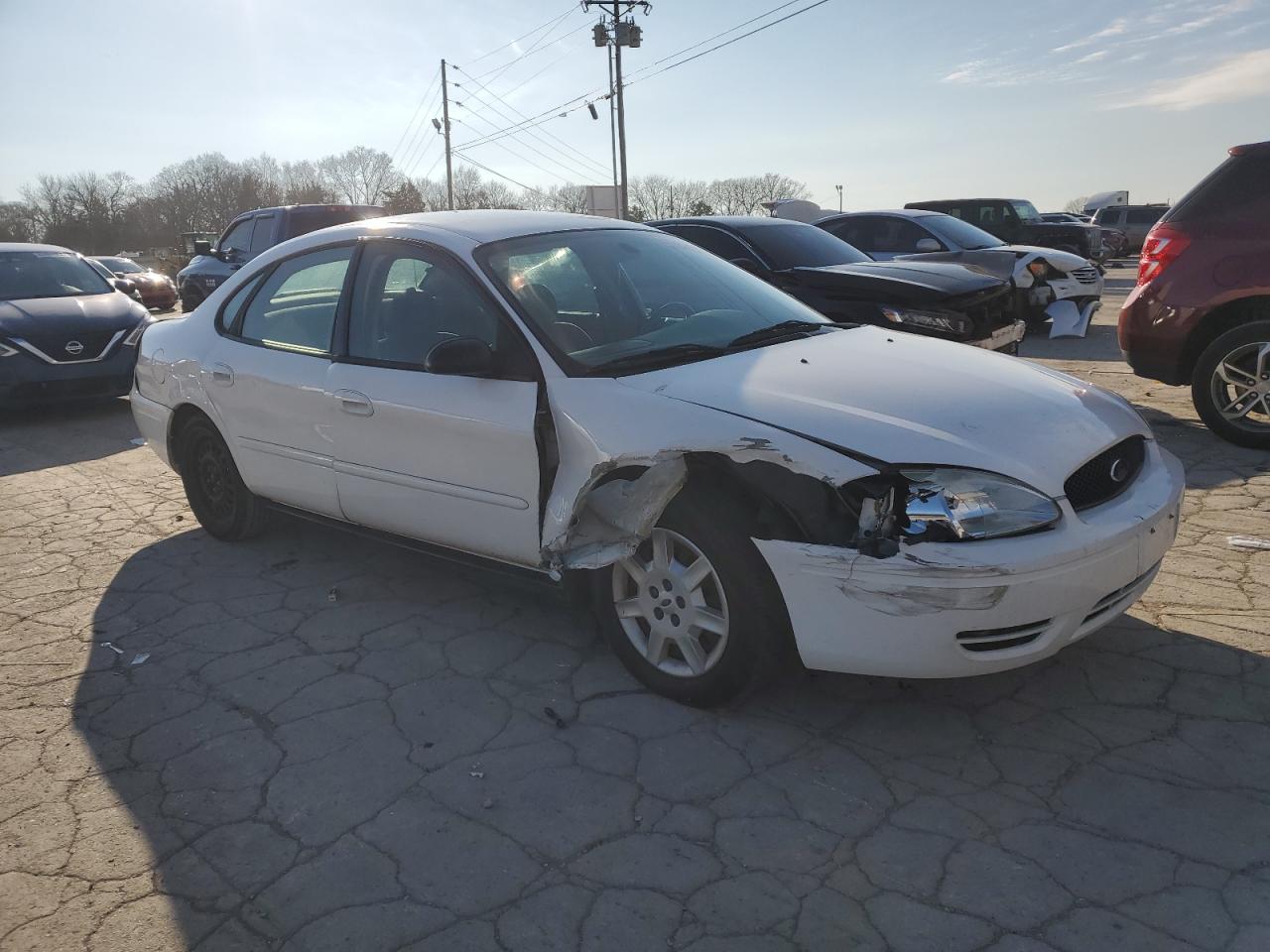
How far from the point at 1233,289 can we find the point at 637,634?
475 cm

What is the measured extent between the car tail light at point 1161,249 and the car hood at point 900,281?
3.26 ft

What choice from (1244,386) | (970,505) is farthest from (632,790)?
(1244,386)

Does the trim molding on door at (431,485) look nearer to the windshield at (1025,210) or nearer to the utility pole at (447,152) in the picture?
the windshield at (1025,210)

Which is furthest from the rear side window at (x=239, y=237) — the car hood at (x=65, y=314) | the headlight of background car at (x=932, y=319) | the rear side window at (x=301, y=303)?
the headlight of background car at (x=932, y=319)

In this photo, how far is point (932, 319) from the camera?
6504mm

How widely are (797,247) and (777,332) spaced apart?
4400 millimetres

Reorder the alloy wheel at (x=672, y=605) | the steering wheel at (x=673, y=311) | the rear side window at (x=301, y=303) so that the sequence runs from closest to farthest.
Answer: the alloy wheel at (x=672, y=605) < the steering wheel at (x=673, y=311) < the rear side window at (x=301, y=303)

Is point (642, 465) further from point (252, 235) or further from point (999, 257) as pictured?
point (252, 235)

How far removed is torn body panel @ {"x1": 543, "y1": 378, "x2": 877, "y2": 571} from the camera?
273 centimetres

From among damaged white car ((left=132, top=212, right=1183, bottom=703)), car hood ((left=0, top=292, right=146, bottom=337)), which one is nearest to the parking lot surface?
damaged white car ((left=132, top=212, right=1183, bottom=703))

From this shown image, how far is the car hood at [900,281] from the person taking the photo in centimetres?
652

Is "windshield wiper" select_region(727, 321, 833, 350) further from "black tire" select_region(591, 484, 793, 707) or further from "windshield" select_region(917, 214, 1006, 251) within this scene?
"windshield" select_region(917, 214, 1006, 251)

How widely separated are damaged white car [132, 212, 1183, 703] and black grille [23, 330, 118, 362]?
16.4 ft

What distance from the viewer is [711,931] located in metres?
2.19
